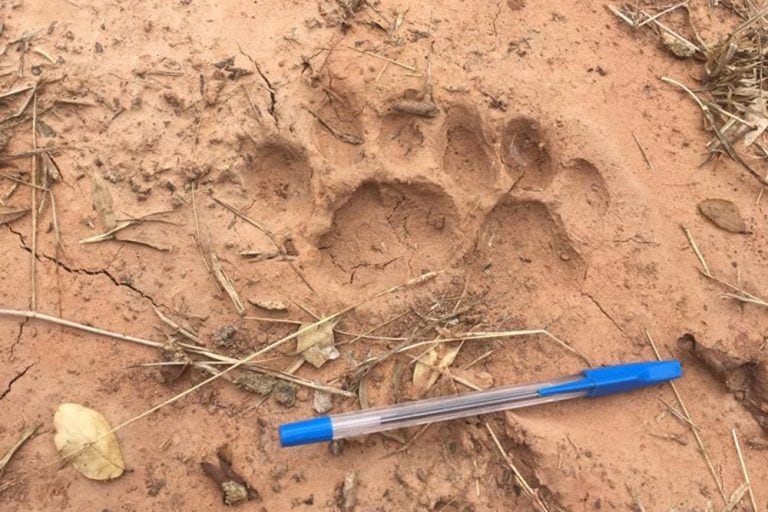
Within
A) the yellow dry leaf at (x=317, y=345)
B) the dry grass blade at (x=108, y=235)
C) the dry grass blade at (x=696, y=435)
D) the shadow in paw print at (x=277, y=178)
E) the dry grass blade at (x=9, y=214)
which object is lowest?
the dry grass blade at (x=696, y=435)

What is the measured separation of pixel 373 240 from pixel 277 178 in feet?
1.00

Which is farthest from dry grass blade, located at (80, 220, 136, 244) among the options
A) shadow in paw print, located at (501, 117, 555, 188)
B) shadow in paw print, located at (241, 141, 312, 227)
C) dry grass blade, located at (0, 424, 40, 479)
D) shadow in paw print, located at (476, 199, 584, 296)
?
shadow in paw print, located at (501, 117, 555, 188)

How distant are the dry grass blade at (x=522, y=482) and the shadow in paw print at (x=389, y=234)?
0.46 meters

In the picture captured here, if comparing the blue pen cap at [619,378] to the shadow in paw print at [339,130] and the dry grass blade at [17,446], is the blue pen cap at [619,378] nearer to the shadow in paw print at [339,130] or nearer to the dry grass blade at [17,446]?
the shadow in paw print at [339,130]

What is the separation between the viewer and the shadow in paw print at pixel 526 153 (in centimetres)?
181

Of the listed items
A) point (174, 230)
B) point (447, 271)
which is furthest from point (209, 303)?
point (447, 271)

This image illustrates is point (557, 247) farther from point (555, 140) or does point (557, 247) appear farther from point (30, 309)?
point (30, 309)

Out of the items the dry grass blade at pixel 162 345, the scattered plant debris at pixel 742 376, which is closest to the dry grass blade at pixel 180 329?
the dry grass blade at pixel 162 345

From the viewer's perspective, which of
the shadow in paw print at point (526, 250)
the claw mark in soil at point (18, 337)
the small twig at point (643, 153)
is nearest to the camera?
the claw mark in soil at point (18, 337)

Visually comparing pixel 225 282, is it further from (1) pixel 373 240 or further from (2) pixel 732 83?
(2) pixel 732 83

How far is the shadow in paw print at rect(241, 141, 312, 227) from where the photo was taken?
174 centimetres

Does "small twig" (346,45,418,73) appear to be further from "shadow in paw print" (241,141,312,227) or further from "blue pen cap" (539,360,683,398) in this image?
"blue pen cap" (539,360,683,398)

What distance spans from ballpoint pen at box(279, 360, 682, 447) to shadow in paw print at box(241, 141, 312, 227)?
0.56 metres

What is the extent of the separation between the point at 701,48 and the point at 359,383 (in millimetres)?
1442
